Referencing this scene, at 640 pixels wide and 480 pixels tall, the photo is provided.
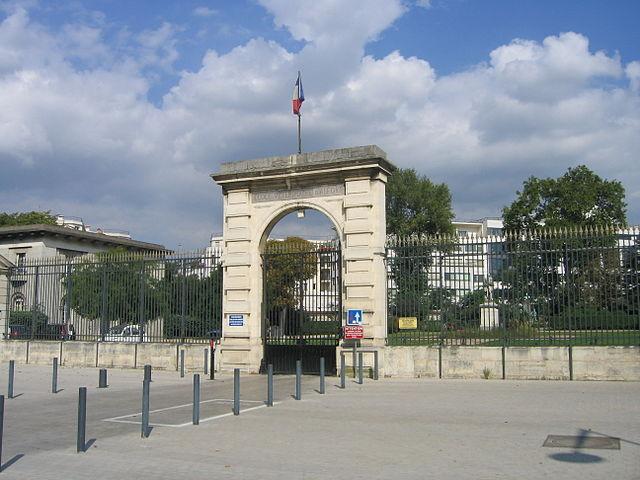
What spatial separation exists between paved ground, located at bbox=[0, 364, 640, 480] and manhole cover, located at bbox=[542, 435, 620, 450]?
6.2 inches

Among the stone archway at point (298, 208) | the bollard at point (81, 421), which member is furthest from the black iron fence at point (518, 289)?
the bollard at point (81, 421)

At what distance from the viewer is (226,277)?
65.9ft

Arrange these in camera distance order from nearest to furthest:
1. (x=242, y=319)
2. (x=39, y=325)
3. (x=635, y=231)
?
1. (x=635, y=231)
2. (x=242, y=319)
3. (x=39, y=325)

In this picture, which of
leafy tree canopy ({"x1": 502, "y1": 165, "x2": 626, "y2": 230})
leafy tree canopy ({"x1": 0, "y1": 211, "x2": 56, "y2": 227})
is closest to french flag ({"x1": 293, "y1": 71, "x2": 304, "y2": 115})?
leafy tree canopy ({"x1": 502, "y1": 165, "x2": 626, "y2": 230})

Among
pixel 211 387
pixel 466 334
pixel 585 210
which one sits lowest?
pixel 211 387

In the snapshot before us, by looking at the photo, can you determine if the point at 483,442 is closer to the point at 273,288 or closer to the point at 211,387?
the point at 211,387

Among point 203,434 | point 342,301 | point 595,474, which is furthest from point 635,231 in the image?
point 203,434

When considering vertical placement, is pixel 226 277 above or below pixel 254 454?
above

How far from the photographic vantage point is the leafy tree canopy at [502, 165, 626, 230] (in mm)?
45688

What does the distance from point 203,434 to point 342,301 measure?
374 inches

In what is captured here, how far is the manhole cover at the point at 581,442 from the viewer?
8570 mm

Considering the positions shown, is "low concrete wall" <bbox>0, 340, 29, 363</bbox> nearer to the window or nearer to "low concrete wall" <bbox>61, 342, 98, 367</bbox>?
the window

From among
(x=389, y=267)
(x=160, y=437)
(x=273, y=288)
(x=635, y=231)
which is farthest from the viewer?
(x=273, y=288)

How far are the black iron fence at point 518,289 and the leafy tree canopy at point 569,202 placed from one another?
97.8 feet
